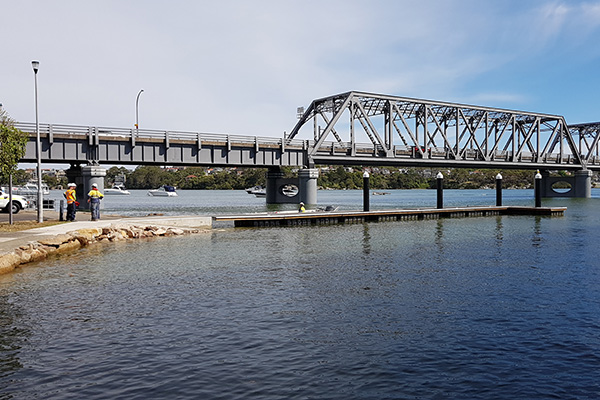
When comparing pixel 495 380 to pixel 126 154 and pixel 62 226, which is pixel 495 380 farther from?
pixel 126 154

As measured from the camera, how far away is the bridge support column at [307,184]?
71375 millimetres

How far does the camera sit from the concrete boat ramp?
135 feet

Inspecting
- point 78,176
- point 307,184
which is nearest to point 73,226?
point 78,176

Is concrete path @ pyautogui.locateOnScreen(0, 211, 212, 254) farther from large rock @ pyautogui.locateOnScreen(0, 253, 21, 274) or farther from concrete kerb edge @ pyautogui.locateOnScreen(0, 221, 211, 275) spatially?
large rock @ pyautogui.locateOnScreen(0, 253, 21, 274)

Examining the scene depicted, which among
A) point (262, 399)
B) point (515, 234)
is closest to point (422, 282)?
point (262, 399)

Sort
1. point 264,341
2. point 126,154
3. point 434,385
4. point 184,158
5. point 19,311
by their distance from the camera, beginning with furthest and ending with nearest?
1. point 184,158
2. point 126,154
3. point 19,311
4. point 264,341
5. point 434,385

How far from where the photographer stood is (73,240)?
2675cm

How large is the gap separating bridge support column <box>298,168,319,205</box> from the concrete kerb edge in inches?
1390

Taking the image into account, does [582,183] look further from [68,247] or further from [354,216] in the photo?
[68,247]

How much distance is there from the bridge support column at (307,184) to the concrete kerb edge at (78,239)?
35.3m

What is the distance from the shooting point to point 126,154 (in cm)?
5850

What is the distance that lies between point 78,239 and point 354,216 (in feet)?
79.5

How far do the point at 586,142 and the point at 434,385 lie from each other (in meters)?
132

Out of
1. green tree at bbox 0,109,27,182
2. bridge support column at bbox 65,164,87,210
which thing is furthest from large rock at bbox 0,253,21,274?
bridge support column at bbox 65,164,87,210
